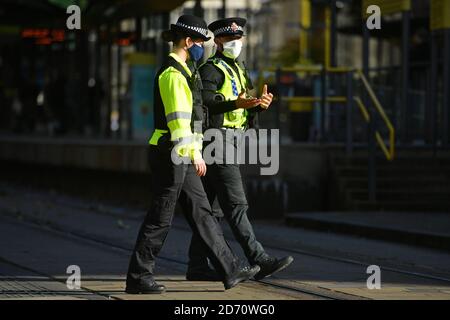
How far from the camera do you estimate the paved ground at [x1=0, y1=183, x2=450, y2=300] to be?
9734mm

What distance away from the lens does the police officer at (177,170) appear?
30.3ft

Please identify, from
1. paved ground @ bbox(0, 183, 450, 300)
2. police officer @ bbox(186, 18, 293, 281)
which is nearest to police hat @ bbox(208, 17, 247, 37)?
police officer @ bbox(186, 18, 293, 281)

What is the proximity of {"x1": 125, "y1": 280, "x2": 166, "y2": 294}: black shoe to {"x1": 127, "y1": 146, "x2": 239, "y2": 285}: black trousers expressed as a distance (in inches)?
1.2

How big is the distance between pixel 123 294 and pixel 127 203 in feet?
36.8

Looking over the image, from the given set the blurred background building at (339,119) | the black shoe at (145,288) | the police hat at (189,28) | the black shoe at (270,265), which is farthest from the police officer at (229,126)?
the blurred background building at (339,119)

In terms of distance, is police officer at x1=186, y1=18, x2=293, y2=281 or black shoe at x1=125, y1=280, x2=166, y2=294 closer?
black shoe at x1=125, y1=280, x2=166, y2=294

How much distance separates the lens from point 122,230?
15539 mm

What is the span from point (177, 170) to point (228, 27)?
5.25 feet

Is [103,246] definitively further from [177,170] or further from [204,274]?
[177,170]

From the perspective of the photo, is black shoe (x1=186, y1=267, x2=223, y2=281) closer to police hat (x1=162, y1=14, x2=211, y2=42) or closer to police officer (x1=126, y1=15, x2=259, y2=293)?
police officer (x1=126, y1=15, x2=259, y2=293)

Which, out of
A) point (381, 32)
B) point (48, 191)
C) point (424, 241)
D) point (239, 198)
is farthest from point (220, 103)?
point (381, 32)

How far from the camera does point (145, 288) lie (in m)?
9.38

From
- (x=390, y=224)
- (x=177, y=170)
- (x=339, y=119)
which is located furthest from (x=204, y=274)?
(x=339, y=119)

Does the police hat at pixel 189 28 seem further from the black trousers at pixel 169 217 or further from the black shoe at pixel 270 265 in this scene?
the black shoe at pixel 270 265
